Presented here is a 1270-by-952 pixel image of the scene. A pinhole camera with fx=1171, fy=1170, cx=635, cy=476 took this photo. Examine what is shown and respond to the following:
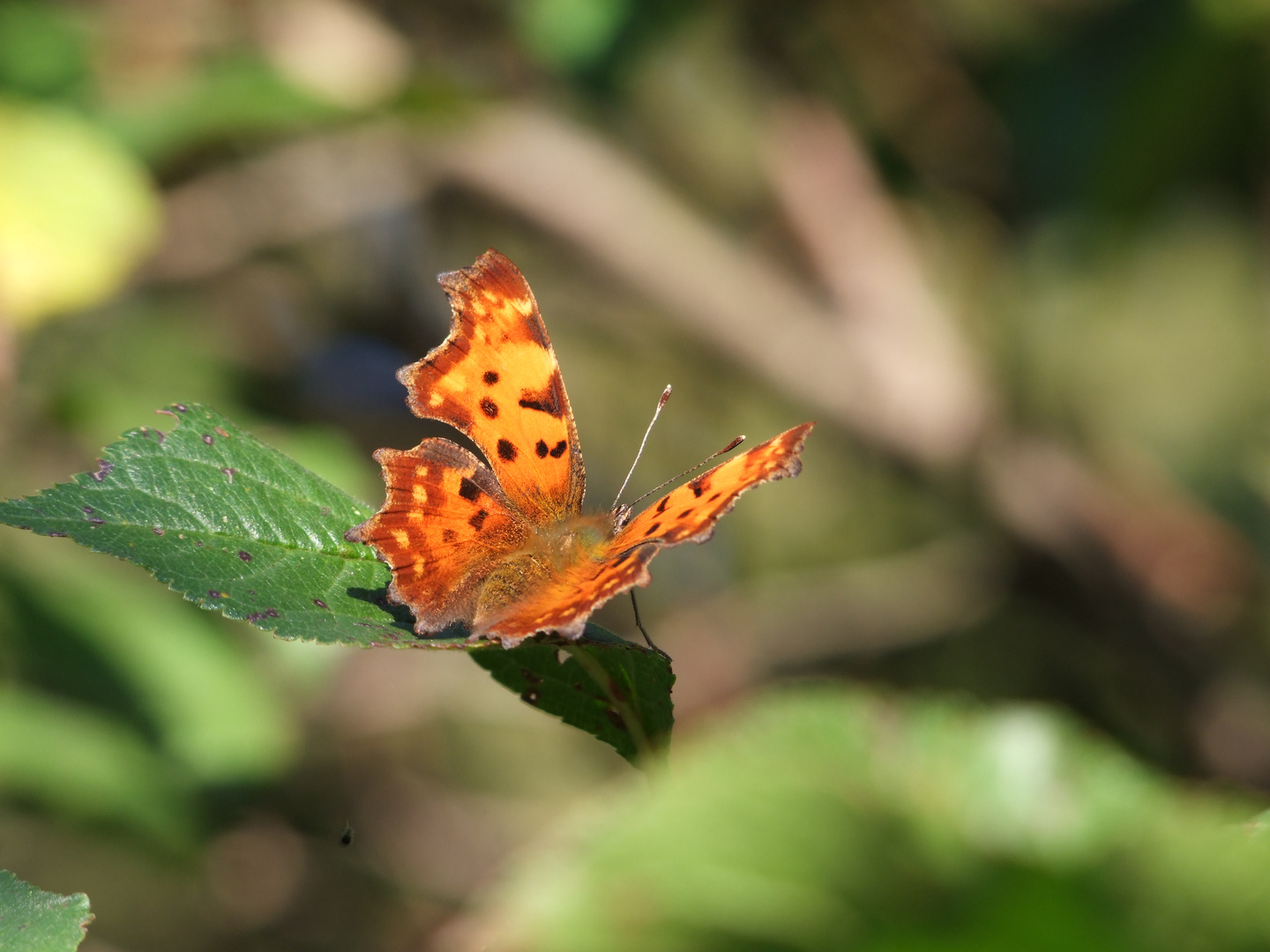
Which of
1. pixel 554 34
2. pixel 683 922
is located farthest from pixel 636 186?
pixel 683 922

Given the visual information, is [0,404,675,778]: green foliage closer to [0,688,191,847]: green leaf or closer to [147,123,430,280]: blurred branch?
[0,688,191,847]: green leaf

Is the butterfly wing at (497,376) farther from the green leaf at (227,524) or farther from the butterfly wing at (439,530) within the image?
the green leaf at (227,524)

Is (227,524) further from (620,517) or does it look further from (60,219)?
(60,219)

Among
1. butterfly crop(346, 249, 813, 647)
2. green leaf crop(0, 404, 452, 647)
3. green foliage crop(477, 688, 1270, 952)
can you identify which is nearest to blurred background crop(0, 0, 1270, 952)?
butterfly crop(346, 249, 813, 647)

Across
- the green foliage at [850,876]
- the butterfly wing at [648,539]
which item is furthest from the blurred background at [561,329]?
the green foliage at [850,876]

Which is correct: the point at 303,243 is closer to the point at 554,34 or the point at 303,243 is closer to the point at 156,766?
the point at 554,34
